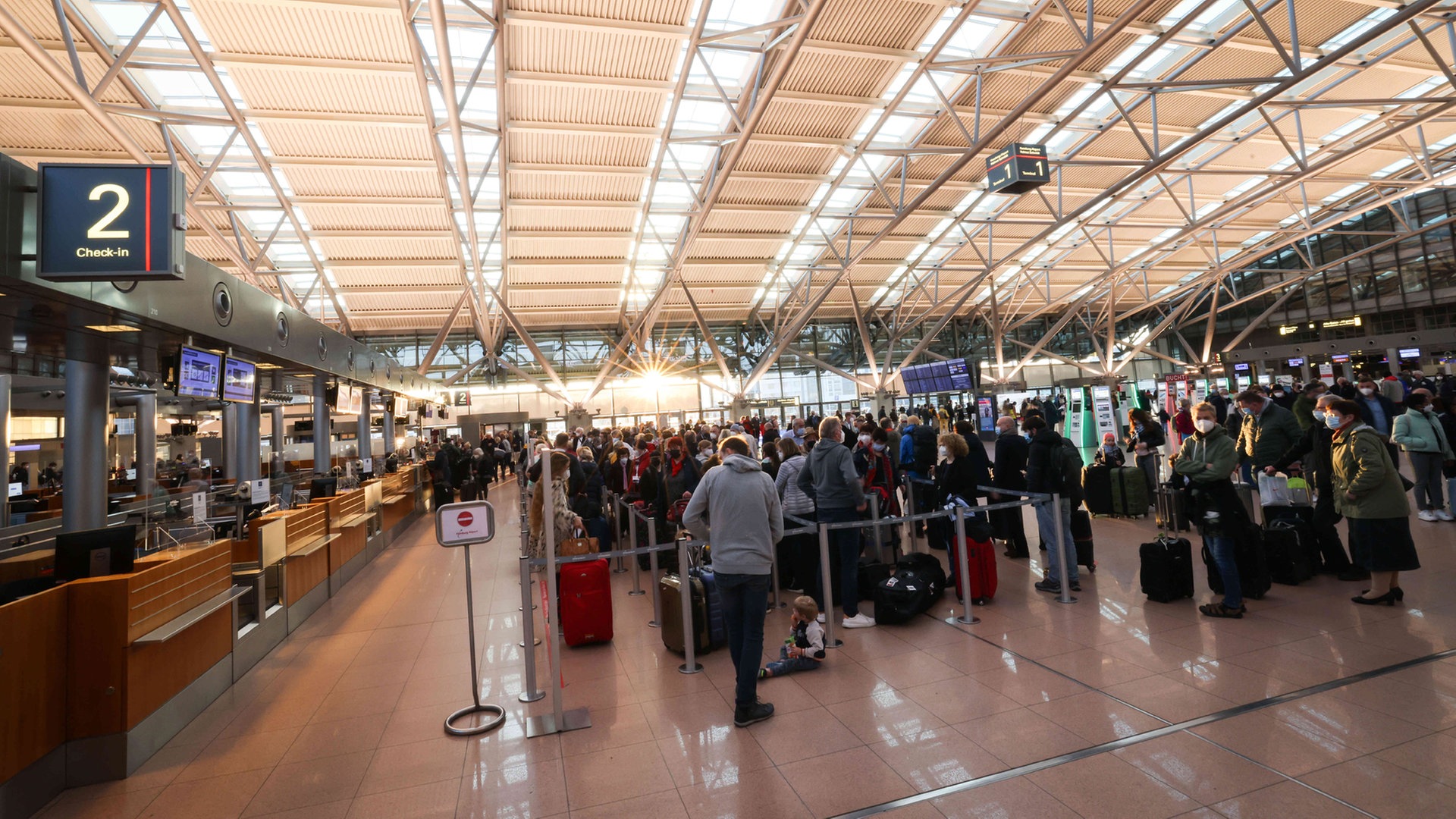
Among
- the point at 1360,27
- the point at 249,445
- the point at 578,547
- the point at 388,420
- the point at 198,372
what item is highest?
the point at 1360,27

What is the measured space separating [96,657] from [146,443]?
1264 centimetres

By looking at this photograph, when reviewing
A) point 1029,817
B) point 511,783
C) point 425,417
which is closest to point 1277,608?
point 1029,817

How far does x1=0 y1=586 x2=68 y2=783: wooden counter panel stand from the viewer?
3246mm

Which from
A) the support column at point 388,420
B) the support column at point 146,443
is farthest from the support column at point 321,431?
the support column at point 388,420

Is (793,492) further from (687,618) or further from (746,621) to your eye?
(746,621)

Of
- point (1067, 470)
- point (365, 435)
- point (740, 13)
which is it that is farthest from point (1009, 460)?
point (365, 435)

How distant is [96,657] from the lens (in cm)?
378

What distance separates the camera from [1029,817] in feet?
9.34

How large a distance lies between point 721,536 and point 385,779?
7.30 ft

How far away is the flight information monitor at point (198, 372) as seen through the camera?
20.7 feet

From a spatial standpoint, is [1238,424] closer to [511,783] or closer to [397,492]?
[511,783]

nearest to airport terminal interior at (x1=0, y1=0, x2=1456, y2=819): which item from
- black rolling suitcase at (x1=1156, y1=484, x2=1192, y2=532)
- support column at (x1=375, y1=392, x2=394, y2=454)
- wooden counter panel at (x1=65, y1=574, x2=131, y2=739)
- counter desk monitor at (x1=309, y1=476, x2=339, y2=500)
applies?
wooden counter panel at (x1=65, y1=574, x2=131, y2=739)

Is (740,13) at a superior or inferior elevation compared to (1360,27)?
inferior

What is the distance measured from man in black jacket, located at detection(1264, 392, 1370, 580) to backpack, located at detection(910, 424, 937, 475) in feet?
11.3
